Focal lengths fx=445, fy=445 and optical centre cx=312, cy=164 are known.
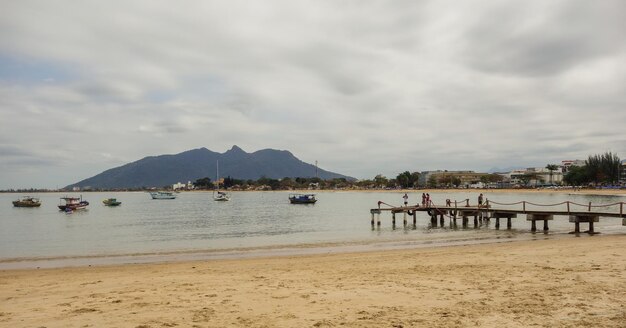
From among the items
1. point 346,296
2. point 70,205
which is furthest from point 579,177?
point 346,296

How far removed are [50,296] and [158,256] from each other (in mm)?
13182

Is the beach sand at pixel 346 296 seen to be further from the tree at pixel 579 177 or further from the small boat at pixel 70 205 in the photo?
the tree at pixel 579 177

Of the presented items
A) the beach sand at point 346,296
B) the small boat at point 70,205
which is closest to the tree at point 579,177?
the small boat at point 70,205

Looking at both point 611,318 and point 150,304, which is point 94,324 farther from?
point 611,318

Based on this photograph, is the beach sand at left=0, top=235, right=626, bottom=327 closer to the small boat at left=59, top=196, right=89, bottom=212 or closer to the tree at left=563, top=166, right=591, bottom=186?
the small boat at left=59, top=196, right=89, bottom=212

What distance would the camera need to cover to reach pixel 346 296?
10547 mm

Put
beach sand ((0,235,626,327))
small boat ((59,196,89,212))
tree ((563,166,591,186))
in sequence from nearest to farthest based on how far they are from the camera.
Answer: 1. beach sand ((0,235,626,327))
2. small boat ((59,196,89,212))
3. tree ((563,166,591,186))

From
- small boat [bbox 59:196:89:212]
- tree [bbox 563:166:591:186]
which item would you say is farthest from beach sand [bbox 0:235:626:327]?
tree [bbox 563:166:591:186]

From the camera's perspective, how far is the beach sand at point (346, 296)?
8.48 meters

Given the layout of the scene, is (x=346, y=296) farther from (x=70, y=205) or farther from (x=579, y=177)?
(x=579, y=177)

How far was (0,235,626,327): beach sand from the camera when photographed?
848 cm

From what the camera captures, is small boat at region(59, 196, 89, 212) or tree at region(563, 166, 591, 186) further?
tree at region(563, 166, 591, 186)

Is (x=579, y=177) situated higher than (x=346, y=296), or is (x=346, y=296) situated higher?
(x=579, y=177)

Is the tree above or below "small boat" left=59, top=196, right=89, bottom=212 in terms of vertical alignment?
above
